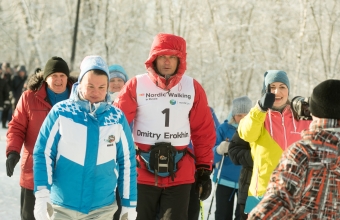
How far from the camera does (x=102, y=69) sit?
3.86m

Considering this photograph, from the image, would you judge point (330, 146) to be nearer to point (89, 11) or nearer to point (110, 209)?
point (110, 209)

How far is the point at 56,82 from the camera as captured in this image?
5129mm

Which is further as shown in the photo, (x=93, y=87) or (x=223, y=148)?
(x=223, y=148)

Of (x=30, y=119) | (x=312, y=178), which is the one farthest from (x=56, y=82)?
(x=312, y=178)

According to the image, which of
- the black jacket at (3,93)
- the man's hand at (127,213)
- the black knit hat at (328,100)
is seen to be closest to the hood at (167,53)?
the man's hand at (127,213)

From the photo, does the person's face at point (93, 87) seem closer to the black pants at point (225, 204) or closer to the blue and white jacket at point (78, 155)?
the blue and white jacket at point (78, 155)

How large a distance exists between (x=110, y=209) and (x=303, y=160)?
65.2 inches

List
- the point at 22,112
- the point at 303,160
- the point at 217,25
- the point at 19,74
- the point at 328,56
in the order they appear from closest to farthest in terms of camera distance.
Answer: the point at 303,160
the point at 22,112
the point at 19,74
the point at 328,56
the point at 217,25

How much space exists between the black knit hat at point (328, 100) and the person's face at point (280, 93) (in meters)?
1.93

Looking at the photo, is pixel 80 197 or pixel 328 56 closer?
pixel 80 197

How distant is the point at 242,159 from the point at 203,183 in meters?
0.42

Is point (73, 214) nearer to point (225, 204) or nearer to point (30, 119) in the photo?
point (30, 119)

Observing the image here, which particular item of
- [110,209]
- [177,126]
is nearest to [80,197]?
[110,209]

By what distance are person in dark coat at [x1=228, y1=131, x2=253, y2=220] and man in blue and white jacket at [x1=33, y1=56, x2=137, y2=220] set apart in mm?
1515
